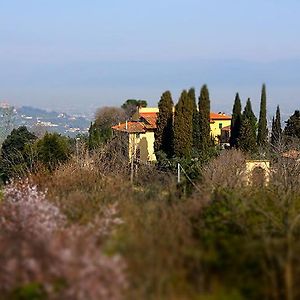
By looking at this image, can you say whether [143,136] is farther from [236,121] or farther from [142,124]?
[236,121]

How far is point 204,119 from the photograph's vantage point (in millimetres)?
31672

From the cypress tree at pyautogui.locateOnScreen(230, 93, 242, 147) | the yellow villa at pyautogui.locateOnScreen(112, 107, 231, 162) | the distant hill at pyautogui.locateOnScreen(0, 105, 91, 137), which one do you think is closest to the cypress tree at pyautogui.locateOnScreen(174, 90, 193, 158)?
the cypress tree at pyautogui.locateOnScreen(230, 93, 242, 147)

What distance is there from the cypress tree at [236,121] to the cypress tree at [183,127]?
4.07 meters

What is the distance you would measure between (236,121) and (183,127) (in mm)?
5697

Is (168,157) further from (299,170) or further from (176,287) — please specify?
(176,287)

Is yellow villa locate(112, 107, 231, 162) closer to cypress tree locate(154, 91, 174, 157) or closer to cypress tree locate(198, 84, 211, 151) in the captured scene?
cypress tree locate(154, 91, 174, 157)

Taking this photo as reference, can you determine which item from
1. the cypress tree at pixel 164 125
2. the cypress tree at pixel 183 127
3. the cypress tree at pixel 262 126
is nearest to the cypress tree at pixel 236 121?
the cypress tree at pixel 262 126

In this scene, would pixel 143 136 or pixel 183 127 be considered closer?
pixel 183 127

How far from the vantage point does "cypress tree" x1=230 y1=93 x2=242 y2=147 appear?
3288 centimetres

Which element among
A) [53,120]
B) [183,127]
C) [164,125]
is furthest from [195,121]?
[53,120]

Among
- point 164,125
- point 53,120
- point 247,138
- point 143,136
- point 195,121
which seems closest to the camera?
point 247,138

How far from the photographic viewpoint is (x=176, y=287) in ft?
15.6

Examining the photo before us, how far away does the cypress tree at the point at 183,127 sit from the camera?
95.0ft

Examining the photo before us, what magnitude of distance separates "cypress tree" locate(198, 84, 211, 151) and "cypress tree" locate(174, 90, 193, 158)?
1.27m
